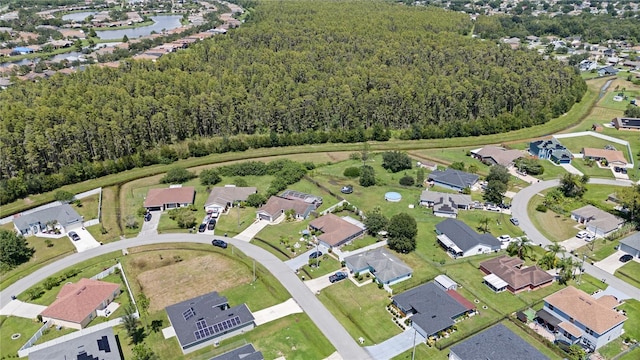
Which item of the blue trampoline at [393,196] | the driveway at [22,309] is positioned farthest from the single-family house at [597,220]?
the driveway at [22,309]

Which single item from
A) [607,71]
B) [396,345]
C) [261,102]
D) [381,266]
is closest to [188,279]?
[381,266]

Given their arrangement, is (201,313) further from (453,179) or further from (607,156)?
(607,156)

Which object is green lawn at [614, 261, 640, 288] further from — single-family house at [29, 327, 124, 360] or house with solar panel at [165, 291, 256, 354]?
single-family house at [29, 327, 124, 360]

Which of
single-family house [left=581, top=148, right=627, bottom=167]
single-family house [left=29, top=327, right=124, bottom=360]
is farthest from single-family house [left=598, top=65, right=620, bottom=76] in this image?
single-family house [left=29, top=327, right=124, bottom=360]

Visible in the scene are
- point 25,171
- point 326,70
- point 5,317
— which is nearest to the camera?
point 5,317

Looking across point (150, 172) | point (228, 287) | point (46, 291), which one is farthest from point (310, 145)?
point (46, 291)

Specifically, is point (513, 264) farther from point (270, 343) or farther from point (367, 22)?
point (367, 22)
